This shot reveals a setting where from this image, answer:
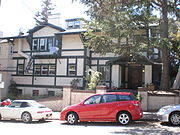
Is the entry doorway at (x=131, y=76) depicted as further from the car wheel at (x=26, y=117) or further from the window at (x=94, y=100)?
the car wheel at (x=26, y=117)

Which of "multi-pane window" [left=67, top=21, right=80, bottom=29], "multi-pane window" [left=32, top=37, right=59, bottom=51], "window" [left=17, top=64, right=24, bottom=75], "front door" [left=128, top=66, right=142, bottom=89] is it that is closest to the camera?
"front door" [left=128, top=66, right=142, bottom=89]

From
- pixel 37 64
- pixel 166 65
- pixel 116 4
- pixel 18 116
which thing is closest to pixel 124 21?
pixel 116 4

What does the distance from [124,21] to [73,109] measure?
22.9 ft

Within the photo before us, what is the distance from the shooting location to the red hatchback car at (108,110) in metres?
10.9

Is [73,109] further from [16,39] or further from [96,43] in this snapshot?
[16,39]

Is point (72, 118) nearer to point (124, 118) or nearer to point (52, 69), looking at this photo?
point (124, 118)

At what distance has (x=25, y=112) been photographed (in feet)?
42.9

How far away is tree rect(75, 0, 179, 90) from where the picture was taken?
45.7 feet

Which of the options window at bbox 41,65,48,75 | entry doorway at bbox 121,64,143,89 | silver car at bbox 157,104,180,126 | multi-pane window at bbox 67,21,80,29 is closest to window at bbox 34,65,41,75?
window at bbox 41,65,48,75

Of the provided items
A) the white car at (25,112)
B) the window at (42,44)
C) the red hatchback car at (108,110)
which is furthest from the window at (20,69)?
the red hatchback car at (108,110)

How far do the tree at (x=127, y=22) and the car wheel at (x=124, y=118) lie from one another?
19.2 feet

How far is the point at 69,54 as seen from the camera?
23.8 metres

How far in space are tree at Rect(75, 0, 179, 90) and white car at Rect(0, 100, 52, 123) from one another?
5.84 metres

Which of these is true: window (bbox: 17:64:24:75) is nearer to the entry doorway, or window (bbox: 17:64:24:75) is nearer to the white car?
the entry doorway
